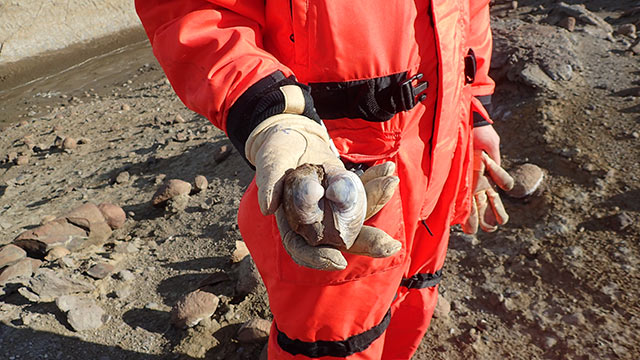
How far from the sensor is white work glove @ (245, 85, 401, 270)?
915mm

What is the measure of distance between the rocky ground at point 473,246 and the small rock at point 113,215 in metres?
0.06

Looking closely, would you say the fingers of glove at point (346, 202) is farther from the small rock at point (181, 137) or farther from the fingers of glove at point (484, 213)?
the small rock at point (181, 137)

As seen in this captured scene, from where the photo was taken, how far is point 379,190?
965 mm

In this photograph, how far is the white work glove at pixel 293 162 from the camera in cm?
92

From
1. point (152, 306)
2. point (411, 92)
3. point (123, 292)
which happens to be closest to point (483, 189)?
point (411, 92)

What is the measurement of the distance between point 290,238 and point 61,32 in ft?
28.1

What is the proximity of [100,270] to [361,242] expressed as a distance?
2.05 meters

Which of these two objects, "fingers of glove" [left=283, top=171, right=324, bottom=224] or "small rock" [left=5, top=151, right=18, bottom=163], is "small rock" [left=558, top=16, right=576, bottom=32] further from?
"small rock" [left=5, top=151, right=18, bottom=163]

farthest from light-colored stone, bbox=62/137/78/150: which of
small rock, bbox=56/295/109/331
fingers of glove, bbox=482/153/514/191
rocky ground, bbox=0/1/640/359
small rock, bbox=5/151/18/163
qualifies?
fingers of glove, bbox=482/153/514/191

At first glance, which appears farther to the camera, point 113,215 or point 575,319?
point 113,215

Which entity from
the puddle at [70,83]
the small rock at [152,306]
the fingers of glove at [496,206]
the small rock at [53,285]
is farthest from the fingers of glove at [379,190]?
A: the puddle at [70,83]

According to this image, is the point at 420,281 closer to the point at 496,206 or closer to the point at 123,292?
the point at 496,206

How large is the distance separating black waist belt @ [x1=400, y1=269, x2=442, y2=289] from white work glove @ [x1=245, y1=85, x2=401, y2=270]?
0.81m

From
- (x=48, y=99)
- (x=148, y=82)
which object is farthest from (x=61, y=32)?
(x=148, y=82)
